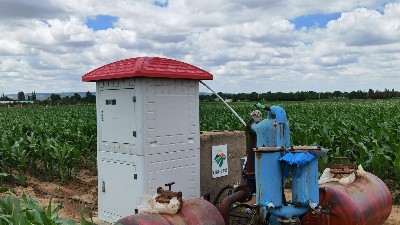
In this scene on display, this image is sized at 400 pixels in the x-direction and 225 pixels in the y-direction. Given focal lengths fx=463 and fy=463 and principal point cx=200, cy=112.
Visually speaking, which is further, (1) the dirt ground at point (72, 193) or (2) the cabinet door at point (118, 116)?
(1) the dirt ground at point (72, 193)

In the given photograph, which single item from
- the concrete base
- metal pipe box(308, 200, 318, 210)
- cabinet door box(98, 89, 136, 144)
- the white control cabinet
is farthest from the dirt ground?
metal pipe box(308, 200, 318, 210)

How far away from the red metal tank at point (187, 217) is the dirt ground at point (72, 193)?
3.19 metres

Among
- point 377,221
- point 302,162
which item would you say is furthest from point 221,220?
point 377,221

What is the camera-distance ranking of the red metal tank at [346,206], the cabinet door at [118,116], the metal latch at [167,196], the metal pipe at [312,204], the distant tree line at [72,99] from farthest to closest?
1. the distant tree line at [72,99]
2. the cabinet door at [118,116]
3. the red metal tank at [346,206]
4. the metal pipe at [312,204]
5. the metal latch at [167,196]

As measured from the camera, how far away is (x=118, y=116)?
641 cm

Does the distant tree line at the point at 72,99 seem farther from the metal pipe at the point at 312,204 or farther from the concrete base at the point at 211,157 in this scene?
the metal pipe at the point at 312,204

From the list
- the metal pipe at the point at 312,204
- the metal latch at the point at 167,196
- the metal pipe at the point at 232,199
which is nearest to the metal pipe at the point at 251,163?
the metal pipe at the point at 232,199

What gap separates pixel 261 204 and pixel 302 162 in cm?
66

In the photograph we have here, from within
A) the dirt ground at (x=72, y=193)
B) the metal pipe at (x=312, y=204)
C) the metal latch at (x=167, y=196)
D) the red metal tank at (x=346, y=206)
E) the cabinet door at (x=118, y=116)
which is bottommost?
the dirt ground at (x=72, y=193)

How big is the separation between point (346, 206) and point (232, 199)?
56.7 inches

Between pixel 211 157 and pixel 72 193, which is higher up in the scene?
pixel 211 157

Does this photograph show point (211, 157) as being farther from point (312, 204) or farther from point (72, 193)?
point (72, 193)

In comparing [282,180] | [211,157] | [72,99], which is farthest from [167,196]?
[72,99]

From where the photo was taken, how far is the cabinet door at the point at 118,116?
615cm
